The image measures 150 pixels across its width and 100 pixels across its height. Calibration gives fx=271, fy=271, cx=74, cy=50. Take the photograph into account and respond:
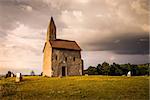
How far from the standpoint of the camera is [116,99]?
75.2 ft

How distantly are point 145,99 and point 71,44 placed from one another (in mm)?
38690

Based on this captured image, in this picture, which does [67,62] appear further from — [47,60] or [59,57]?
[47,60]

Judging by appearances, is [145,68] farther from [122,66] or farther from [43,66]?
[43,66]

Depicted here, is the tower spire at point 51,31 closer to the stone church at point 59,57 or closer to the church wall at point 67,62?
the stone church at point 59,57

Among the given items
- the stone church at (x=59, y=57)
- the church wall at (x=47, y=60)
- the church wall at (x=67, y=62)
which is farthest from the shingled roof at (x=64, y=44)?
the church wall at (x=47, y=60)

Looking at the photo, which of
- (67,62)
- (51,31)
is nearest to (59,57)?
(67,62)

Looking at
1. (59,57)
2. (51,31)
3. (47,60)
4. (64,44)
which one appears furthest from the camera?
(51,31)

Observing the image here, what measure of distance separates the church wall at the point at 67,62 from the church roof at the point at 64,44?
33.4 inches

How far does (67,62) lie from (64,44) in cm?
414

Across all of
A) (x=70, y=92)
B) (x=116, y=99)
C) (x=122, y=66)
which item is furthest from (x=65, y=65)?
(x=116, y=99)

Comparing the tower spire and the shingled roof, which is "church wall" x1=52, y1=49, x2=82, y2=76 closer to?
the shingled roof

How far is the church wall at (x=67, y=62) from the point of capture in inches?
2249

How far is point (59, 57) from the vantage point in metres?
57.5

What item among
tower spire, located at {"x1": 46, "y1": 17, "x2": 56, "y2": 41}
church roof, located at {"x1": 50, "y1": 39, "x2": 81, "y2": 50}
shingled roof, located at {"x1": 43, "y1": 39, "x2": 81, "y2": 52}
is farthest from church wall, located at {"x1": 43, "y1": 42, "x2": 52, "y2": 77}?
tower spire, located at {"x1": 46, "y1": 17, "x2": 56, "y2": 41}
